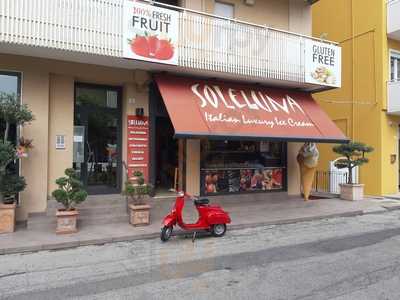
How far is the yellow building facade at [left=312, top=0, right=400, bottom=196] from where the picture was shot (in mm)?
17328

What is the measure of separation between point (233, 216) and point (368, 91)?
415 inches

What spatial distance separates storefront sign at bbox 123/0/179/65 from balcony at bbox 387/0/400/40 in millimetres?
11057

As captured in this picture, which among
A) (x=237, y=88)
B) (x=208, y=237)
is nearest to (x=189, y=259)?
(x=208, y=237)

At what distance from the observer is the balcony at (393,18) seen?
1683cm

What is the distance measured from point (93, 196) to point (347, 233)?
6817 mm

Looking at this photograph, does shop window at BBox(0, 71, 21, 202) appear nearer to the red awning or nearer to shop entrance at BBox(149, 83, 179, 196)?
the red awning

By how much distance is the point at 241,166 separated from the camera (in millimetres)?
13703

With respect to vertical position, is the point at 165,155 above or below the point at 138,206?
above

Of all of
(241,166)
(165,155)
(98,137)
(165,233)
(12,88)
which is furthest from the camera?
(165,155)

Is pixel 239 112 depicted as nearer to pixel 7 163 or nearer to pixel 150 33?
pixel 150 33

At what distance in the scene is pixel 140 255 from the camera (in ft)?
24.5

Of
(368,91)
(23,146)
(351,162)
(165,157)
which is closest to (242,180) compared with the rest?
(165,157)

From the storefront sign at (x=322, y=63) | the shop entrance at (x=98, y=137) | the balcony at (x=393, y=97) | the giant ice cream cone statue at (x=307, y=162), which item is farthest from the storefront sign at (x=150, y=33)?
the balcony at (x=393, y=97)

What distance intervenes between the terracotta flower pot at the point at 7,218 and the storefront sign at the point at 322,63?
9.74 metres
